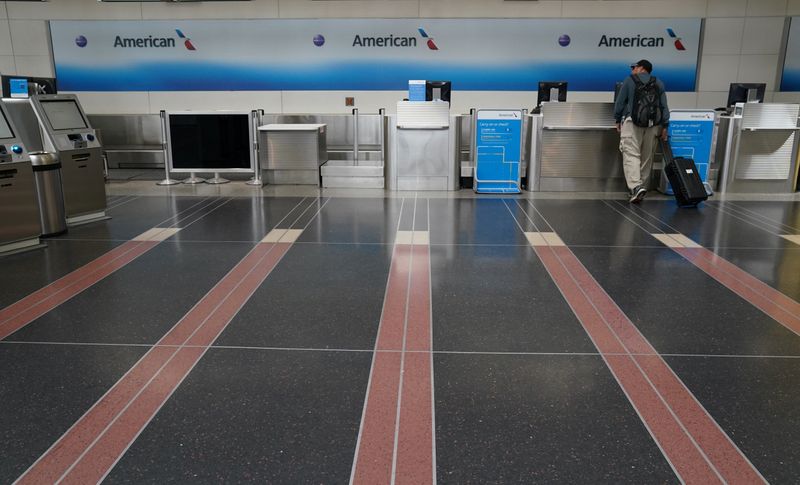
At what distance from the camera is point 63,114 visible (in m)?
6.40

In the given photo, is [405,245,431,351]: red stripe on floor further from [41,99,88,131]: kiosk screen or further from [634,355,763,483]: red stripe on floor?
[41,99,88,131]: kiosk screen

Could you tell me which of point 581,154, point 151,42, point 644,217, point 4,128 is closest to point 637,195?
point 644,217

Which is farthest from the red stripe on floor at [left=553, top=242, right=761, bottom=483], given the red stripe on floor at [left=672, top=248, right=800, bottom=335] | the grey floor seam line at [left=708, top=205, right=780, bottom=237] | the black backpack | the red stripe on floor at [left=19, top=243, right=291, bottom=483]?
the black backpack

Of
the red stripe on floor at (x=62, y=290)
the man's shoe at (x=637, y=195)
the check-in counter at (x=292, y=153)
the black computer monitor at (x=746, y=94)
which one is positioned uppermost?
the black computer monitor at (x=746, y=94)

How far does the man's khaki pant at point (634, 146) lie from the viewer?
26.3 feet

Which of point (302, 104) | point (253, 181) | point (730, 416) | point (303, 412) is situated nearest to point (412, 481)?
point (303, 412)

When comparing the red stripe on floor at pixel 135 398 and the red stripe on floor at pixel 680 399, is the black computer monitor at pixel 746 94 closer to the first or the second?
the red stripe on floor at pixel 680 399

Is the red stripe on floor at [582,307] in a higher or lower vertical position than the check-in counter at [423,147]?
lower

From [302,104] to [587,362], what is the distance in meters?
9.15

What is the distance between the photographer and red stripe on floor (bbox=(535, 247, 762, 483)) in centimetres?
226

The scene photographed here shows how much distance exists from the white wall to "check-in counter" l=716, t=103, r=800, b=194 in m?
2.60

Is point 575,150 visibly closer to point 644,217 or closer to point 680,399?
point 644,217

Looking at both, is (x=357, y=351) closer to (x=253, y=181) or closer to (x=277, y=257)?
(x=277, y=257)

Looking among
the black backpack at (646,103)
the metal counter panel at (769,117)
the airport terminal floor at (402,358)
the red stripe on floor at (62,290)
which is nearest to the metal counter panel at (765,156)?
the metal counter panel at (769,117)
